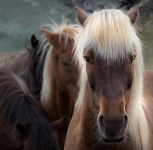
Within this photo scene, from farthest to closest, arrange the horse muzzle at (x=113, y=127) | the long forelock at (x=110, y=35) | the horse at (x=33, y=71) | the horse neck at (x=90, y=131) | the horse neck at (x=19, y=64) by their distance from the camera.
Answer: the horse neck at (x=19, y=64) < the horse at (x=33, y=71) < the horse neck at (x=90, y=131) < the long forelock at (x=110, y=35) < the horse muzzle at (x=113, y=127)

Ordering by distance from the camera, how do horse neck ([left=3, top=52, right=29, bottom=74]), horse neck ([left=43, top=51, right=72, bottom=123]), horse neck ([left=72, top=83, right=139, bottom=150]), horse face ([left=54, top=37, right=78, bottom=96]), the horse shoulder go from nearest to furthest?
horse neck ([left=72, top=83, right=139, bottom=150]) < the horse shoulder < horse face ([left=54, top=37, right=78, bottom=96]) < horse neck ([left=43, top=51, right=72, bottom=123]) < horse neck ([left=3, top=52, right=29, bottom=74])

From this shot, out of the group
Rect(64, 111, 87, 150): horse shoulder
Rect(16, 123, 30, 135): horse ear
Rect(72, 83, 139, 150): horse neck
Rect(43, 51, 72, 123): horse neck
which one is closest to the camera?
Rect(72, 83, 139, 150): horse neck

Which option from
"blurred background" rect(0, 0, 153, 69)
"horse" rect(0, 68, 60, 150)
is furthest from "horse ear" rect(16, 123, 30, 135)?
"blurred background" rect(0, 0, 153, 69)

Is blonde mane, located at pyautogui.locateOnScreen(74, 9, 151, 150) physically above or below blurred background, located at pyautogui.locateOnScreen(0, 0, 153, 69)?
above

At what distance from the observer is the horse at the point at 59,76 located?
4402 millimetres

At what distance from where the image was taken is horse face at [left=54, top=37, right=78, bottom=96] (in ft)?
14.2

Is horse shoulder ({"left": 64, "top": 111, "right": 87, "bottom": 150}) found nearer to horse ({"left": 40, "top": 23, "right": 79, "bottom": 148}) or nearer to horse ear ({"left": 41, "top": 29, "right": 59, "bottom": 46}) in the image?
horse ({"left": 40, "top": 23, "right": 79, "bottom": 148})

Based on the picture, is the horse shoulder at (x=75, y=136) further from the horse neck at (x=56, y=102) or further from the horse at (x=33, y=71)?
the horse at (x=33, y=71)

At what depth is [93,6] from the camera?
10211mm

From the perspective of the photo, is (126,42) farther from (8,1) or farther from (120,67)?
(8,1)

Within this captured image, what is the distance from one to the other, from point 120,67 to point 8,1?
9.03 m

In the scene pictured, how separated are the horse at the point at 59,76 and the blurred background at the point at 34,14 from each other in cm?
474

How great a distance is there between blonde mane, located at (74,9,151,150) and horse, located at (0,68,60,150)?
0.46m

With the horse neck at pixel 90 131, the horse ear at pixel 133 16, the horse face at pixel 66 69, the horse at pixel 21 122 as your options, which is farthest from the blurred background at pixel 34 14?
the horse neck at pixel 90 131
